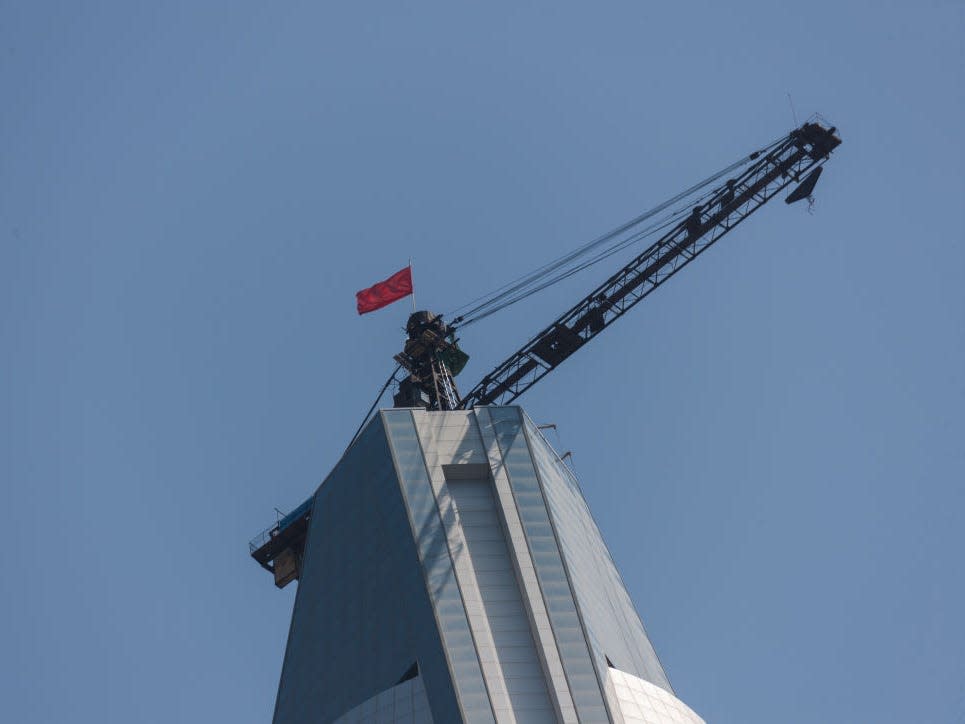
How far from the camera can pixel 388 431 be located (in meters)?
143

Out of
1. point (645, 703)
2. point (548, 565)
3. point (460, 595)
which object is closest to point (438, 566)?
point (460, 595)

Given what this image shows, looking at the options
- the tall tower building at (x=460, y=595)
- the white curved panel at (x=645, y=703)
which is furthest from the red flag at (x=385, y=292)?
the white curved panel at (x=645, y=703)

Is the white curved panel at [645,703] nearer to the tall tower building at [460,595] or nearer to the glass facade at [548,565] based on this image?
the tall tower building at [460,595]

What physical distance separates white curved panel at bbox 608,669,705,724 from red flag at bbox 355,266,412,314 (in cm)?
4925

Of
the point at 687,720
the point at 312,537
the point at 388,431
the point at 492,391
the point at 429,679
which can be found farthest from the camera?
the point at 492,391

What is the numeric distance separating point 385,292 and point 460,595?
136ft

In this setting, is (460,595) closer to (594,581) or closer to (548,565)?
(548,565)

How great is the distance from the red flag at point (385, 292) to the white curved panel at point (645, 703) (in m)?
49.3

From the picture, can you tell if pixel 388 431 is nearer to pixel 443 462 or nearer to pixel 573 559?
pixel 443 462

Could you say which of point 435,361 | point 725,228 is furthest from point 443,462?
point 725,228

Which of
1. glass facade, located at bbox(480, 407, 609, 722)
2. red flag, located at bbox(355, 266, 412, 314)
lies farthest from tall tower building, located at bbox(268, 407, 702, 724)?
red flag, located at bbox(355, 266, 412, 314)

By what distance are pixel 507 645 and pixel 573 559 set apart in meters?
13.7

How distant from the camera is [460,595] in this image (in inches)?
5034

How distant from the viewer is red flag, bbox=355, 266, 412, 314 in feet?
516
